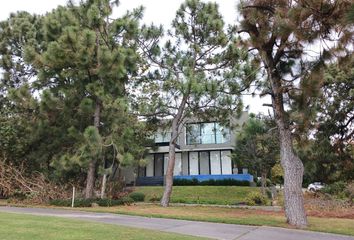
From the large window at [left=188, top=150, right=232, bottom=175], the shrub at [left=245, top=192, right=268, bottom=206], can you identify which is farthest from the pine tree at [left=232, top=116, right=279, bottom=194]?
the large window at [left=188, top=150, right=232, bottom=175]

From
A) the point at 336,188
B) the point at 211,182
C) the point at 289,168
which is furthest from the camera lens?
the point at 211,182

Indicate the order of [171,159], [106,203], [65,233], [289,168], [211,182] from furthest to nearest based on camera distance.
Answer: [211,182] < [171,159] < [106,203] < [289,168] < [65,233]

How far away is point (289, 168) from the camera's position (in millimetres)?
12305

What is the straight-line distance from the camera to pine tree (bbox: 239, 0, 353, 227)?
874 cm

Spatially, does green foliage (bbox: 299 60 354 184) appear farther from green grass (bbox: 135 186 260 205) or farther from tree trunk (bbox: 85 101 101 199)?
tree trunk (bbox: 85 101 101 199)

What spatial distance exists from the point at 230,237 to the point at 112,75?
36.7ft

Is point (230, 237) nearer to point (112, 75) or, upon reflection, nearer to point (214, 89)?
point (214, 89)

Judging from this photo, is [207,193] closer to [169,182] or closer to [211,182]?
[211,182]

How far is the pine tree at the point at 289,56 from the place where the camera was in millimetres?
8742

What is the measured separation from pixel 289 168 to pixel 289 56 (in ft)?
12.0

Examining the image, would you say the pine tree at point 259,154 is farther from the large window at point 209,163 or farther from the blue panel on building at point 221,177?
the large window at point 209,163

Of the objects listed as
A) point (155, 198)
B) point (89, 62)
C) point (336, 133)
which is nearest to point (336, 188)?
point (336, 133)

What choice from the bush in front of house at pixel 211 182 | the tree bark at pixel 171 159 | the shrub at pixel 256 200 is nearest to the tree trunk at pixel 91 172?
the tree bark at pixel 171 159

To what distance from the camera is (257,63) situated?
13914 millimetres
